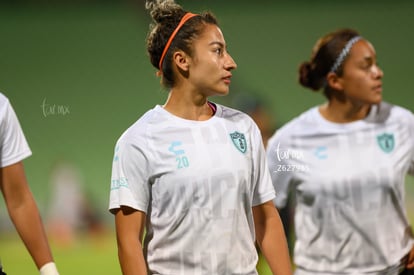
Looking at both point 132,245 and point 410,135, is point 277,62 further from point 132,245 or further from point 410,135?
point 132,245

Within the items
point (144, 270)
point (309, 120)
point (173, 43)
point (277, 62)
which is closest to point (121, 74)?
point (309, 120)

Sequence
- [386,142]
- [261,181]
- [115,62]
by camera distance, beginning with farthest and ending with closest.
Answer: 1. [115,62]
2. [386,142]
3. [261,181]

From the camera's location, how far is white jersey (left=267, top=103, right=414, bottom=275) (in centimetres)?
369

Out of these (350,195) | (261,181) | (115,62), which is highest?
(115,62)

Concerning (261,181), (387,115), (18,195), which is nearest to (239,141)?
(261,181)

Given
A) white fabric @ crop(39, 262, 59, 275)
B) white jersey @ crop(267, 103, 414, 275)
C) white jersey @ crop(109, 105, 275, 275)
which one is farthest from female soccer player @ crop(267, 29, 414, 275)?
white fabric @ crop(39, 262, 59, 275)

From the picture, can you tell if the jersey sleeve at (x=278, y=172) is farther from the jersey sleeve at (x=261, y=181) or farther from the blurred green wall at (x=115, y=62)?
the jersey sleeve at (x=261, y=181)

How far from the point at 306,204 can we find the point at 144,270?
3.64 ft

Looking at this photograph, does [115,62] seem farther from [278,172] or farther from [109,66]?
[278,172]

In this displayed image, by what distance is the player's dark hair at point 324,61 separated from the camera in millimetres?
3773

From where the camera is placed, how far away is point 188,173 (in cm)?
285

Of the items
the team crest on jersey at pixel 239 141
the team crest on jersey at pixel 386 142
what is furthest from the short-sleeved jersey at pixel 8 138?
the team crest on jersey at pixel 386 142

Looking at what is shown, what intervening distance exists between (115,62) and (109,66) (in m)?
0.50

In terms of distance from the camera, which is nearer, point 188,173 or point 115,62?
point 188,173
